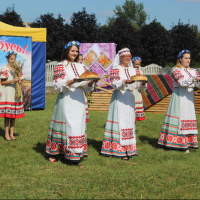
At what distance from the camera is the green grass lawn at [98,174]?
4.18 m

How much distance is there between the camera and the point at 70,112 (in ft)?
17.1

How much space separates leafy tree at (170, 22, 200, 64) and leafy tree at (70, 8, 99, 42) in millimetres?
7923

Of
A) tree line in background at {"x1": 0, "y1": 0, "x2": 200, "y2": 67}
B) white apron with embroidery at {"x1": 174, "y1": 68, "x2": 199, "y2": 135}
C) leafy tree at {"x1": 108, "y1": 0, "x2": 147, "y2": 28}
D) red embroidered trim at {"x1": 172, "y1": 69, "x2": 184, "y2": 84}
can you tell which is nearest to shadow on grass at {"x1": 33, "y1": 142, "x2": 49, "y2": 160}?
white apron with embroidery at {"x1": 174, "y1": 68, "x2": 199, "y2": 135}


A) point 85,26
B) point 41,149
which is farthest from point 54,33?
point 41,149

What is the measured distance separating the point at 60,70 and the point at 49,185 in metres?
1.81

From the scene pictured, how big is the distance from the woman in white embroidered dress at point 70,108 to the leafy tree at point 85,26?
19293mm

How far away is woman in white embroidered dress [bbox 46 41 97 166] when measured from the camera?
204 inches

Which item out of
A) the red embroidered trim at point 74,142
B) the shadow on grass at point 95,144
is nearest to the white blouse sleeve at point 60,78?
the red embroidered trim at point 74,142

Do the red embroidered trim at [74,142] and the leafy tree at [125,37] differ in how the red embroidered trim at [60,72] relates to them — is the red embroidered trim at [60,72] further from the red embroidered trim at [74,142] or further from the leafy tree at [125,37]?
the leafy tree at [125,37]

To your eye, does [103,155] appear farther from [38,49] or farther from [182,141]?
[38,49]

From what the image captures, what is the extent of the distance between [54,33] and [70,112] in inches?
760

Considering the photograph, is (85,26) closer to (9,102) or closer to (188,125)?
(9,102)

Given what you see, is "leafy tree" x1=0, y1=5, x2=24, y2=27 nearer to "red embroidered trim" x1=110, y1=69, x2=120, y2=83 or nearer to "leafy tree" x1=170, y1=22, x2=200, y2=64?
Result: "leafy tree" x1=170, y1=22, x2=200, y2=64

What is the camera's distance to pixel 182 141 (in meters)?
6.40
